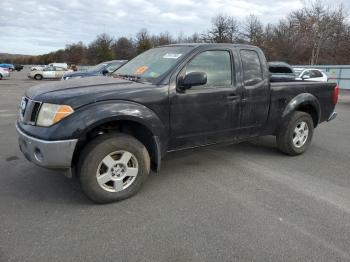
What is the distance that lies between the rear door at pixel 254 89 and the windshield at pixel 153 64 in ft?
3.15

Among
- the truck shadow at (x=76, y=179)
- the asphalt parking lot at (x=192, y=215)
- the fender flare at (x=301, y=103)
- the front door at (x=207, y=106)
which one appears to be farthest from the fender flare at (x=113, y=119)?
the fender flare at (x=301, y=103)

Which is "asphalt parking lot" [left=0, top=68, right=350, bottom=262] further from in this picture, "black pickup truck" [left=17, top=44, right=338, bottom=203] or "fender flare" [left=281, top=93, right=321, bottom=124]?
"fender flare" [left=281, top=93, right=321, bottom=124]

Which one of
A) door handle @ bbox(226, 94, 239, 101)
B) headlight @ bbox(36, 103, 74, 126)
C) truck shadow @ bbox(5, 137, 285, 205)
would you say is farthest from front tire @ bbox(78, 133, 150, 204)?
door handle @ bbox(226, 94, 239, 101)

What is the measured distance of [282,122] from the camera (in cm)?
554

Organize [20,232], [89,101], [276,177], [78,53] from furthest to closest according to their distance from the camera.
Answer: 1. [78,53]
2. [276,177]
3. [89,101]
4. [20,232]

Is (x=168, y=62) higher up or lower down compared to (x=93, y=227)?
higher up

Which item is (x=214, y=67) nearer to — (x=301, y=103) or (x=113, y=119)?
(x=113, y=119)

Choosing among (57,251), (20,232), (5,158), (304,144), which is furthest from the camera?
(304,144)

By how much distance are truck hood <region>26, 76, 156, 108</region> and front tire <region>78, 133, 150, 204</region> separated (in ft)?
1.48

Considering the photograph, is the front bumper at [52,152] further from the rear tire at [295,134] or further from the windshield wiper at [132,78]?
the rear tire at [295,134]

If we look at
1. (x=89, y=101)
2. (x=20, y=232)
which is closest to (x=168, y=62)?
(x=89, y=101)

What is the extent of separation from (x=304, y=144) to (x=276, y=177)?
1.50 meters

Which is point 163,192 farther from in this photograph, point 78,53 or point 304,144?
point 78,53

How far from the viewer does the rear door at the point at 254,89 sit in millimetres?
4887
